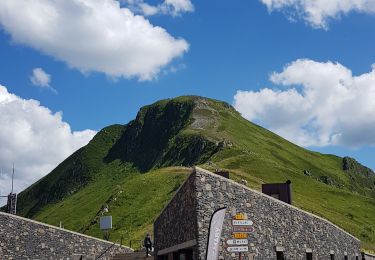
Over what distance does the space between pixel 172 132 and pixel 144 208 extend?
304 ft

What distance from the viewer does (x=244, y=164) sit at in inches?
3600

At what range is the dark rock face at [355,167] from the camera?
592ft

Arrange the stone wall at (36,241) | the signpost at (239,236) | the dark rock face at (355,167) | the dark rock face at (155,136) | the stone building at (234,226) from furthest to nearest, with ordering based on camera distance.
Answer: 1. the dark rock face at (355,167)
2. the dark rock face at (155,136)
3. the stone wall at (36,241)
4. the stone building at (234,226)
5. the signpost at (239,236)

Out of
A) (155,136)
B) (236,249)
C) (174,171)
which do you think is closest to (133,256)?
(236,249)

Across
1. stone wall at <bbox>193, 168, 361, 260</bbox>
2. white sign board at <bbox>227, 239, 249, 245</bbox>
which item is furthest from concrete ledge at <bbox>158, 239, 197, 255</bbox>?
white sign board at <bbox>227, 239, 249, 245</bbox>

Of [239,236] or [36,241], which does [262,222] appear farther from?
[36,241]

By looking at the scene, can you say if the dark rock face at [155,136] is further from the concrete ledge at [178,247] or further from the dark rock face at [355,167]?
the concrete ledge at [178,247]

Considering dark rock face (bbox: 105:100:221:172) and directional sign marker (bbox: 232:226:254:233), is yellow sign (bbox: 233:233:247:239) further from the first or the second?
dark rock face (bbox: 105:100:221:172)

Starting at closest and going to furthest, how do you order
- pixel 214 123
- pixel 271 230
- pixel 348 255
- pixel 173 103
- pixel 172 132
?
pixel 271 230 → pixel 348 255 → pixel 214 123 → pixel 172 132 → pixel 173 103

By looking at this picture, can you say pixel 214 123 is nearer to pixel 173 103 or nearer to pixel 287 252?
pixel 173 103

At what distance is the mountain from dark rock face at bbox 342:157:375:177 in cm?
50

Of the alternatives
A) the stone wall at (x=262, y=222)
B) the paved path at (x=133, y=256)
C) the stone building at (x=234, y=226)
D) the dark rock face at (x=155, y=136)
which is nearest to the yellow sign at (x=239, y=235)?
the stone building at (x=234, y=226)

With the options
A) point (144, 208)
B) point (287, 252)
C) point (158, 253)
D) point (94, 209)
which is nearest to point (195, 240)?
point (287, 252)

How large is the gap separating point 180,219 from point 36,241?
11.6 meters
